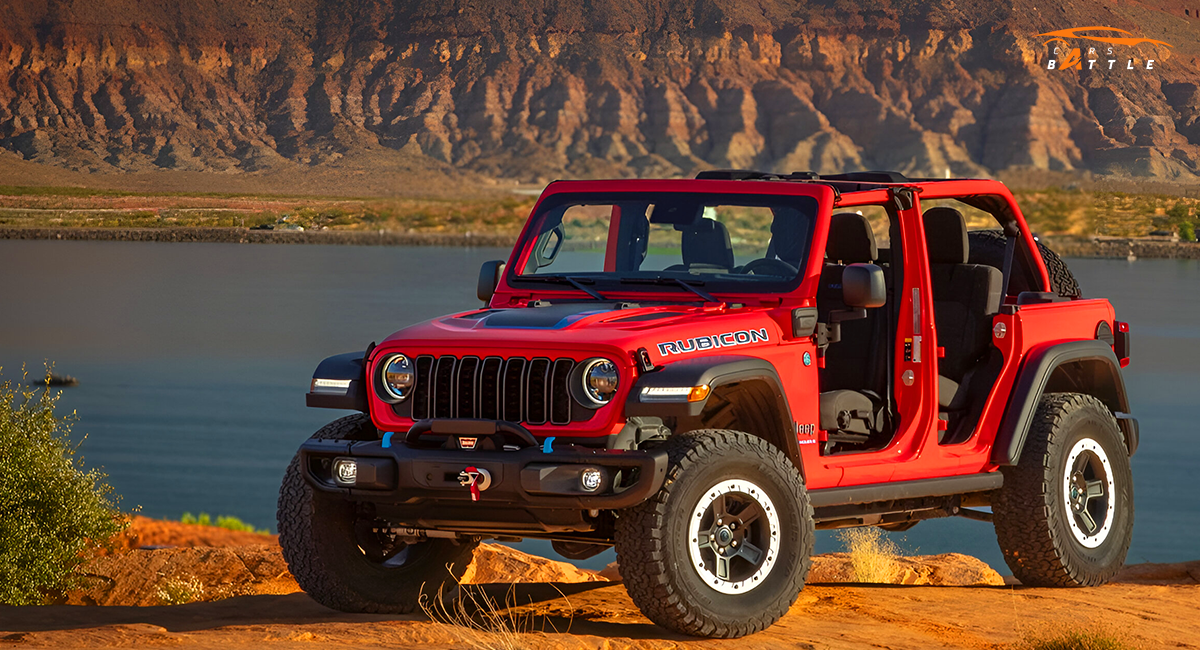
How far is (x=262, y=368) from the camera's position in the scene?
137 meters

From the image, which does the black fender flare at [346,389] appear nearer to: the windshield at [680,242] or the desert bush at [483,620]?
the desert bush at [483,620]

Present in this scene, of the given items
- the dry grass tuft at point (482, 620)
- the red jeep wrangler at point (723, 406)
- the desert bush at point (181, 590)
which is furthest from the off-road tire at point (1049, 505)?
the desert bush at point (181, 590)

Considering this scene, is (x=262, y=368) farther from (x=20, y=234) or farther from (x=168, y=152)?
(x=20, y=234)

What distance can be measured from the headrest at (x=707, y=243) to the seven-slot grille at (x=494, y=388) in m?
1.68

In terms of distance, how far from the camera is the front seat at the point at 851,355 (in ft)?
26.8

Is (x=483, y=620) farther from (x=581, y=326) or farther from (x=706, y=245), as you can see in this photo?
(x=706, y=245)

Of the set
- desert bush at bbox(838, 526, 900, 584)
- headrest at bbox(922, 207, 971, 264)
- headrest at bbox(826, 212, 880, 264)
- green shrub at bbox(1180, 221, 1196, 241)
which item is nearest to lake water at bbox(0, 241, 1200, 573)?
green shrub at bbox(1180, 221, 1196, 241)

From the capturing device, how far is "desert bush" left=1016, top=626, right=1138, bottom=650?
7.25 metres

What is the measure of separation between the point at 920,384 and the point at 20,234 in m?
90.0

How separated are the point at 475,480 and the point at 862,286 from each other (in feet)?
6.95

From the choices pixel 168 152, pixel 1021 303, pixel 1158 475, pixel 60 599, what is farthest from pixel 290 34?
pixel 1021 303

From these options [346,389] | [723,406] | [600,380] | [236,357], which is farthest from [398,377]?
[236,357]

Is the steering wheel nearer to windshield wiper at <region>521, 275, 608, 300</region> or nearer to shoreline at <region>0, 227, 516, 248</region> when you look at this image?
windshield wiper at <region>521, 275, 608, 300</region>

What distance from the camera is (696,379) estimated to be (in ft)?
22.1
